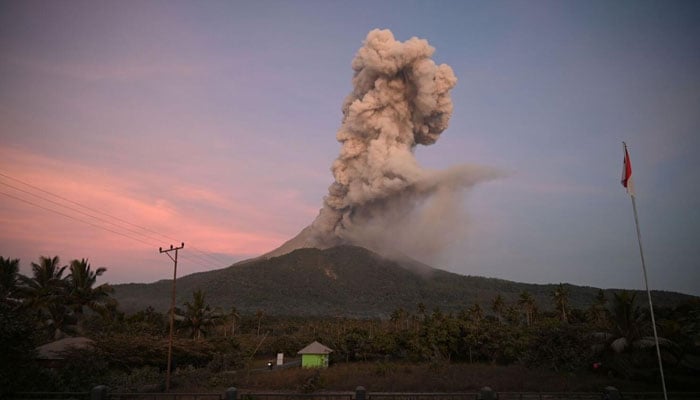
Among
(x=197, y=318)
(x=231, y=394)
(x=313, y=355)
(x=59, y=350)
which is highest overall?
(x=197, y=318)

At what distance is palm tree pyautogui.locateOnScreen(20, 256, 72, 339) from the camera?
4119 centimetres

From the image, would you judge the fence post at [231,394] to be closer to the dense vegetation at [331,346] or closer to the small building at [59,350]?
the dense vegetation at [331,346]

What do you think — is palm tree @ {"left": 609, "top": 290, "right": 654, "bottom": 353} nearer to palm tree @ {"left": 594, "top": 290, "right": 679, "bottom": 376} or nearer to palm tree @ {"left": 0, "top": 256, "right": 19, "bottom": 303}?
palm tree @ {"left": 594, "top": 290, "right": 679, "bottom": 376}

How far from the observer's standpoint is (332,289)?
162m

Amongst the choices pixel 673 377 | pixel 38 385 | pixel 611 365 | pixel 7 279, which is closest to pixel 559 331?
pixel 611 365

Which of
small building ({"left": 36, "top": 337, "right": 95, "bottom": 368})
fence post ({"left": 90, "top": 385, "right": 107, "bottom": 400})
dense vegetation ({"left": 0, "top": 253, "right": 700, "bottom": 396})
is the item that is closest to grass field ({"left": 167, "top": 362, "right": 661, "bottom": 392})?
dense vegetation ({"left": 0, "top": 253, "right": 700, "bottom": 396})

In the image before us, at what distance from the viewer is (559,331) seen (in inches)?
1618

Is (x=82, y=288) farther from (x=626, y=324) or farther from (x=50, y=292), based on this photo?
(x=626, y=324)

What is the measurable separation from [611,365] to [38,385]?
3278cm

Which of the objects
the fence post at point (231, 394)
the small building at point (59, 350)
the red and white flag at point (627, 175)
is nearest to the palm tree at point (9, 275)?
the small building at point (59, 350)

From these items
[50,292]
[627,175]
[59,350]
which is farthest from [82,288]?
[627,175]

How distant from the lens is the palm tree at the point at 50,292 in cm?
4119

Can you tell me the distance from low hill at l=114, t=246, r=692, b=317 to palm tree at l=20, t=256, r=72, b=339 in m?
89.2

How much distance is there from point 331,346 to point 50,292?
29.4 metres
